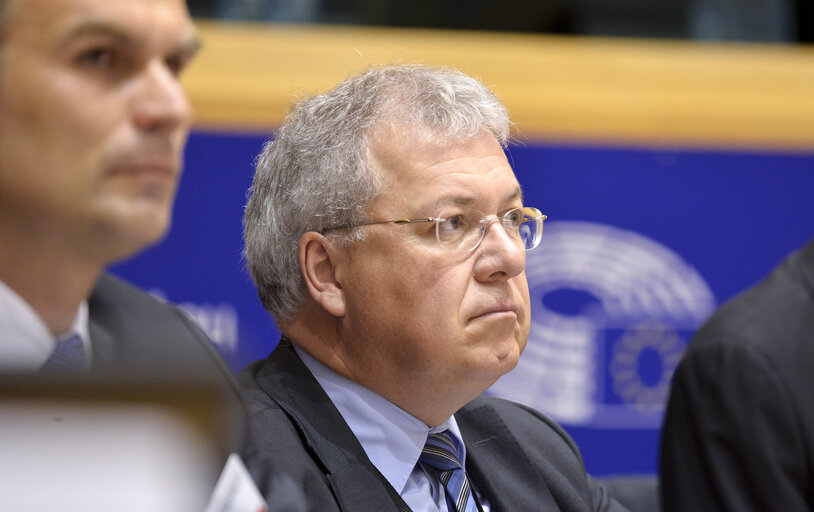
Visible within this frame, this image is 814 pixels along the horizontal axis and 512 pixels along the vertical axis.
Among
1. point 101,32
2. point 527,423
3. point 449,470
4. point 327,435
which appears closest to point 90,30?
point 101,32

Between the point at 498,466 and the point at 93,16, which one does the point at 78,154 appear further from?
the point at 498,466

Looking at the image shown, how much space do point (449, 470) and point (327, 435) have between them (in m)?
0.22

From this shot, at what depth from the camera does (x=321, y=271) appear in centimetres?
156

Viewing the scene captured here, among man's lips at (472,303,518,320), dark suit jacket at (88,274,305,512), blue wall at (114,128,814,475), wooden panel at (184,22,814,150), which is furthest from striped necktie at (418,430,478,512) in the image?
wooden panel at (184,22,814,150)

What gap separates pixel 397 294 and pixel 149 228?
102 centimetres

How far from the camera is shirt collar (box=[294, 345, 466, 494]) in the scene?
1.45 m

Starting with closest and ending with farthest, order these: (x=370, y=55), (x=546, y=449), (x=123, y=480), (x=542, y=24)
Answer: (x=123, y=480) < (x=546, y=449) < (x=370, y=55) < (x=542, y=24)

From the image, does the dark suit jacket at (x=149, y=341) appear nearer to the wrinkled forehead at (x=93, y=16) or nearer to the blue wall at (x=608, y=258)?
the wrinkled forehead at (x=93, y=16)

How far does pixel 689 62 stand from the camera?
3303 millimetres

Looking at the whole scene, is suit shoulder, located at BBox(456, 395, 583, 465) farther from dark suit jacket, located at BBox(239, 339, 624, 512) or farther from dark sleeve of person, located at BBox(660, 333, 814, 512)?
dark sleeve of person, located at BBox(660, 333, 814, 512)

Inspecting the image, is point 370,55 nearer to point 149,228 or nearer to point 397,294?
point 397,294

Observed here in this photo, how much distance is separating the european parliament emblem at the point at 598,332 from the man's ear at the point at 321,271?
4.78 ft

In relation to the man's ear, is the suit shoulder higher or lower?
lower

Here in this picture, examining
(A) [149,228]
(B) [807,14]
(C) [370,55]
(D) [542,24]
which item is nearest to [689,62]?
(D) [542,24]
